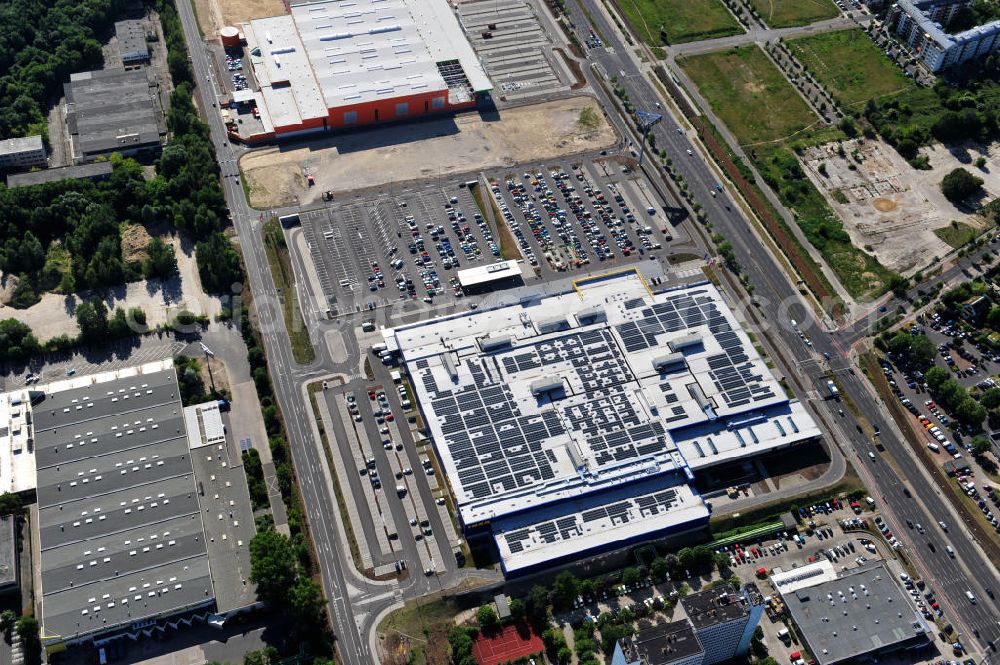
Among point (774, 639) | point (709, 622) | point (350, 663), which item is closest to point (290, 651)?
point (350, 663)

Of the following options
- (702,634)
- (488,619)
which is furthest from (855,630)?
(488,619)

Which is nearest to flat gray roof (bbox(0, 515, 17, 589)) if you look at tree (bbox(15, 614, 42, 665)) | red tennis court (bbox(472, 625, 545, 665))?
tree (bbox(15, 614, 42, 665))

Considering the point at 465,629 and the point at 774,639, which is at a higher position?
the point at 465,629

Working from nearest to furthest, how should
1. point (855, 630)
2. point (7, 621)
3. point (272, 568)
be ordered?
point (7, 621)
point (272, 568)
point (855, 630)

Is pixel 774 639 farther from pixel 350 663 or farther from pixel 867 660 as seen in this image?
pixel 350 663

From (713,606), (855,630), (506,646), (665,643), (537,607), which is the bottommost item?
(855,630)

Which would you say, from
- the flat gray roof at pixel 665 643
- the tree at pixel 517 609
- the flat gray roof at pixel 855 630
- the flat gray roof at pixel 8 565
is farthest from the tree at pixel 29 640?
the flat gray roof at pixel 855 630

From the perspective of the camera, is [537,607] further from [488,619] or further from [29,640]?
[29,640]
